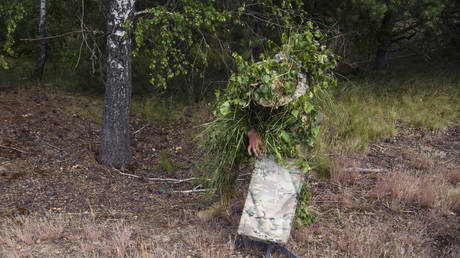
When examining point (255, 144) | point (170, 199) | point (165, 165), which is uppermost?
point (255, 144)

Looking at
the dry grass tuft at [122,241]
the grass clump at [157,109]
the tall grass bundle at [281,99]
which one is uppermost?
the tall grass bundle at [281,99]

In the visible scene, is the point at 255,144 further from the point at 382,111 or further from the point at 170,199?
the point at 382,111

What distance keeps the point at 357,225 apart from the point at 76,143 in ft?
16.8

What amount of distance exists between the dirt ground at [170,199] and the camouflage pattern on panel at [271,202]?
40cm

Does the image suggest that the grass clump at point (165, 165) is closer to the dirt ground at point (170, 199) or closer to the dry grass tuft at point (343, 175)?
the dirt ground at point (170, 199)

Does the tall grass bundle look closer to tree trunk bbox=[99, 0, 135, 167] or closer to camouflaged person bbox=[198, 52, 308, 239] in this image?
camouflaged person bbox=[198, 52, 308, 239]

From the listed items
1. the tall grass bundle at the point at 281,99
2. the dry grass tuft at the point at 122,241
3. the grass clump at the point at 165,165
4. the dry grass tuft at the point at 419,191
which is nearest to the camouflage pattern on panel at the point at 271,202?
the tall grass bundle at the point at 281,99

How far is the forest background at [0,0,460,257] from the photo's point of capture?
426cm

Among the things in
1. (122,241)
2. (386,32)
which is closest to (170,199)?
(122,241)

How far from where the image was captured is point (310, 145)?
11.0 ft

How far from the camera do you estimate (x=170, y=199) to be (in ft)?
17.3

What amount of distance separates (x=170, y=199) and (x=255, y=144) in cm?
239

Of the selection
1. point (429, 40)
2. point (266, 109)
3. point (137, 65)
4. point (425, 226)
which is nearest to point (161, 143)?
point (137, 65)

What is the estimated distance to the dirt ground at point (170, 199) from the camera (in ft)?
11.9
